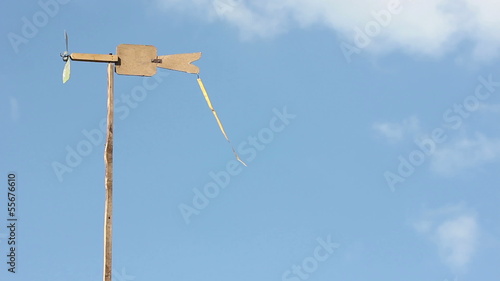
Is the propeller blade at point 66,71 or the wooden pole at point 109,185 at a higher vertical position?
the propeller blade at point 66,71

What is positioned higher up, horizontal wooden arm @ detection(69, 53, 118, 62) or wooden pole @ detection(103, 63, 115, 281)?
horizontal wooden arm @ detection(69, 53, 118, 62)

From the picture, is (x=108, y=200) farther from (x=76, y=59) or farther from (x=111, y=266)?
(x=76, y=59)

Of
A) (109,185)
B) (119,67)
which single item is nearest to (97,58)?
(119,67)

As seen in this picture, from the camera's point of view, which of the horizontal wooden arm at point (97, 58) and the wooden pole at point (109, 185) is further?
the horizontal wooden arm at point (97, 58)

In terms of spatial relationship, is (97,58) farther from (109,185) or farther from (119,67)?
(109,185)

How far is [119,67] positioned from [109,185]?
1.20 meters

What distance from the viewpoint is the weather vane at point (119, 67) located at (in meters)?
7.67

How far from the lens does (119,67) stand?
8.01 m

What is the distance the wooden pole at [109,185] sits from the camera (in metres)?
7.61

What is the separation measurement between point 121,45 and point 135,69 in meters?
0.28

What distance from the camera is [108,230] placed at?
7.65 metres

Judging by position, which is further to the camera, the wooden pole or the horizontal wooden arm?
the horizontal wooden arm

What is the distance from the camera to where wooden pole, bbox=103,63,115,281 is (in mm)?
7605

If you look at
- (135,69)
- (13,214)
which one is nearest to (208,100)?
(135,69)
